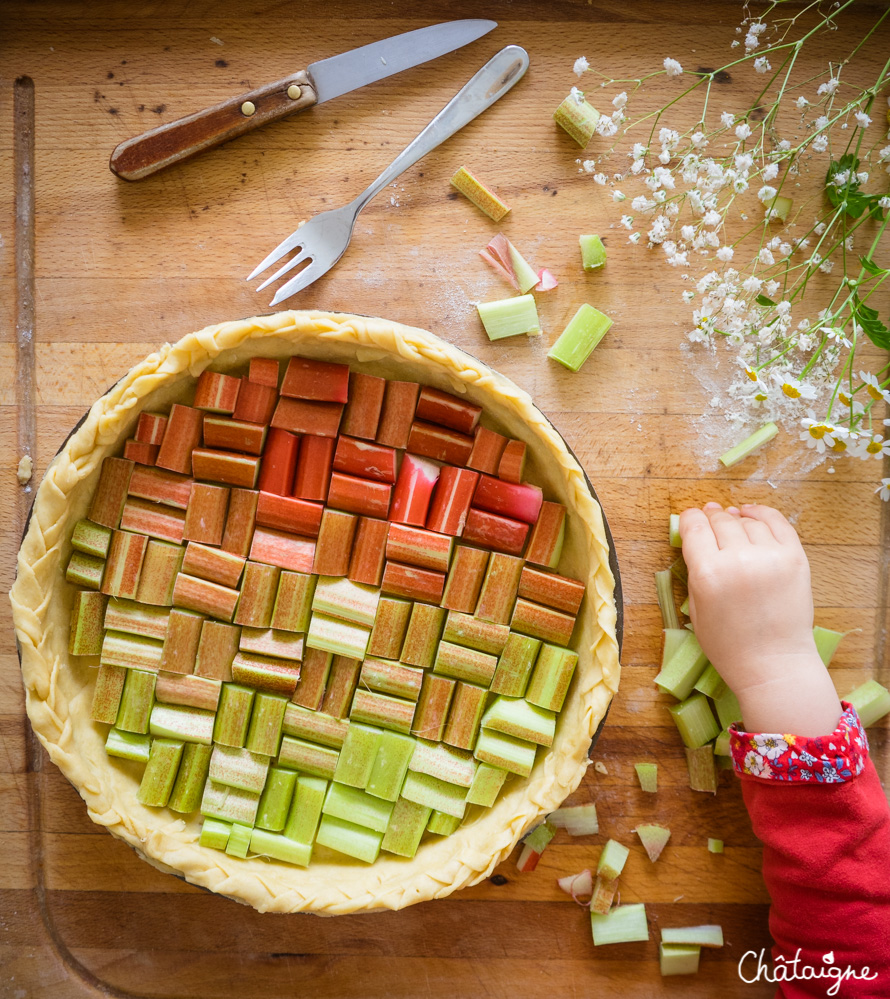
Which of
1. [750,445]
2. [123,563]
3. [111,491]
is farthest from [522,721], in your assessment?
[111,491]

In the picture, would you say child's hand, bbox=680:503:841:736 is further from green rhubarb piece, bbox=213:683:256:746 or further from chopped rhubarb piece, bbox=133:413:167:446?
chopped rhubarb piece, bbox=133:413:167:446

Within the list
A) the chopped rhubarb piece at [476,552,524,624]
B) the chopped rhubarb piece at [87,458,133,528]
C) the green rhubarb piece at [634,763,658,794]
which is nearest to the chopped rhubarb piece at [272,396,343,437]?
the chopped rhubarb piece at [87,458,133,528]

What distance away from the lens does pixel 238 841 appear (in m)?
1.82

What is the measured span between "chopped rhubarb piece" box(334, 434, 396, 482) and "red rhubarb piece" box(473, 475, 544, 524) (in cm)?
23

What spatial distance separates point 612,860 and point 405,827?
587 mm

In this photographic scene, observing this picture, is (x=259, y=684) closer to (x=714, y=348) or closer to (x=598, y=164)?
(x=714, y=348)

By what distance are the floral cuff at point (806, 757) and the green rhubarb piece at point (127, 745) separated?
1.52 meters

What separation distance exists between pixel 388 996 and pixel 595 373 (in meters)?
1.80

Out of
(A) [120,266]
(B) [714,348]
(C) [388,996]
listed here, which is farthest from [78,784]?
(B) [714,348]

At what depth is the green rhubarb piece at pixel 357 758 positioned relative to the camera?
5.99ft

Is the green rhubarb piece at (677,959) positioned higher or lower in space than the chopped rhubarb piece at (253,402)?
lower

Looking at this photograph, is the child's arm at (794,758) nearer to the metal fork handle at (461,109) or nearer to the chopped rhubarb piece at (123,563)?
the metal fork handle at (461,109)

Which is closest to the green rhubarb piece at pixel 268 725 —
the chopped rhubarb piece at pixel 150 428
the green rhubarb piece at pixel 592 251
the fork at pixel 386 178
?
the chopped rhubarb piece at pixel 150 428

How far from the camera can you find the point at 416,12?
1.92m
